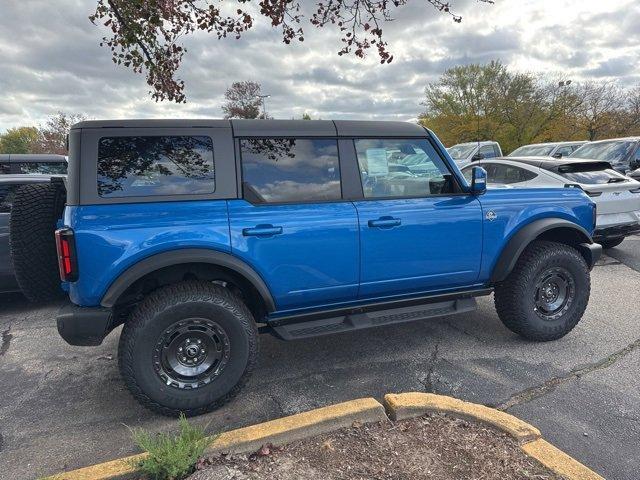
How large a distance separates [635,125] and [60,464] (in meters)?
38.6

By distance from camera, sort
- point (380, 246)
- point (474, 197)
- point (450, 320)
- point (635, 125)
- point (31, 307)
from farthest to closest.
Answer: point (635, 125)
point (31, 307)
point (450, 320)
point (474, 197)
point (380, 246)

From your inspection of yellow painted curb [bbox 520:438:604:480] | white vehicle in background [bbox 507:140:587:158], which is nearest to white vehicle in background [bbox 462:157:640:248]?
Result: yellow painted curb [bbox 520:438:604:480]

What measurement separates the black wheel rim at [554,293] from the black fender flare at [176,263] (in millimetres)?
2498

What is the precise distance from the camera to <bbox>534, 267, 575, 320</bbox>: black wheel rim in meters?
3.70

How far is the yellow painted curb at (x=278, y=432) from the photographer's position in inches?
79.7

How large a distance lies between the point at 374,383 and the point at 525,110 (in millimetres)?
35105

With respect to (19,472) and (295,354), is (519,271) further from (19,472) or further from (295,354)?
(19,472)

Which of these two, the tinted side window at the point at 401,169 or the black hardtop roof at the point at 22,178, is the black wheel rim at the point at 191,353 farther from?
the black hardtop roof at the point at 22,178

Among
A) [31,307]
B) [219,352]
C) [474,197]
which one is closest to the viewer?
[219,352]

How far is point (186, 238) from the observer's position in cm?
264

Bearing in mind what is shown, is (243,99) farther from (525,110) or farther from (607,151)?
(607,151)

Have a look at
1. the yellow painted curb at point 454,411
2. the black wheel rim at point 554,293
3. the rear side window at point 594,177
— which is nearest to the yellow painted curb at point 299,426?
the yellow painted curb at point 454,411

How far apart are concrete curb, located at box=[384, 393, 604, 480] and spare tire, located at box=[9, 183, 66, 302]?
8.31 ft

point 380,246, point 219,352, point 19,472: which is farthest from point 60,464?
point 380,246
